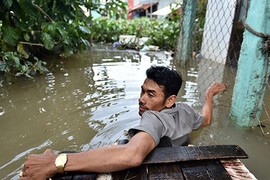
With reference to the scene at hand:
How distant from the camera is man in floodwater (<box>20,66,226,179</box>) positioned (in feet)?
4.01

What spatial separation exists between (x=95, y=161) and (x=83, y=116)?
1.76 metres

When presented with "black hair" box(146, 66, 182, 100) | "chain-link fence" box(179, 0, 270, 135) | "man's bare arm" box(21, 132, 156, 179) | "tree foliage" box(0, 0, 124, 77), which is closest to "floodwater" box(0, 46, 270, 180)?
"chain-link fence" box(179, 0, 270, 135)

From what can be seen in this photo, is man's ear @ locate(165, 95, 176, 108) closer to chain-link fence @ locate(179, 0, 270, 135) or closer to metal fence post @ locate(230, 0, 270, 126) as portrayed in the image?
metal fence post @ locate(230, 0, 270, 126)

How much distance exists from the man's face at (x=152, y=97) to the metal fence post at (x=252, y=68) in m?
1.09

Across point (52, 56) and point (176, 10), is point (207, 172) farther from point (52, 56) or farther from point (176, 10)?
point (176, 10)

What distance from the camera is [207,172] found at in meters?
1.26

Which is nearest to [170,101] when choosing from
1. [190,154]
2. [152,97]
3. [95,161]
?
[152,97]

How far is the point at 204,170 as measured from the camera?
4.20 ft

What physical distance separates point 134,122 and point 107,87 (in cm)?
130

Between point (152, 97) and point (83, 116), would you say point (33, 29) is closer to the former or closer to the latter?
point (83, 116)

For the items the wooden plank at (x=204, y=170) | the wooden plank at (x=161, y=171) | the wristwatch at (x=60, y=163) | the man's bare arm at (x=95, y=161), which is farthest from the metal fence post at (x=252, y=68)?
the wristwatch at (x=60, y=163)

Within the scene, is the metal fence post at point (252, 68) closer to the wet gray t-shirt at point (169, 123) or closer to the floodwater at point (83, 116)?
the floodwater at point (83, 116)

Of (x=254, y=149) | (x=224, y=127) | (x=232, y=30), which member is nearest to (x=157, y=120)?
(x=254, y=149)

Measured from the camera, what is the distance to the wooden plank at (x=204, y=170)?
123 centimetres
